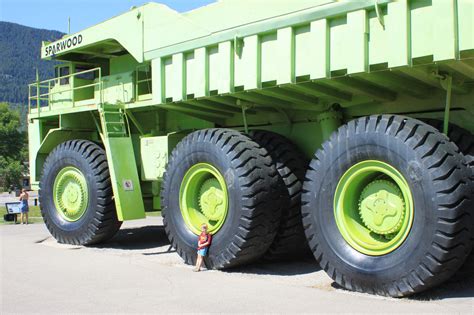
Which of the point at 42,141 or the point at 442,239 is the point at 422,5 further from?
the point at 42,141

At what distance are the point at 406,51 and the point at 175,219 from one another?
4.30 metres

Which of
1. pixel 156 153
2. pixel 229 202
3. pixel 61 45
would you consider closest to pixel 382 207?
pixel 229 202

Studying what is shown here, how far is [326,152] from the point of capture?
6.80m

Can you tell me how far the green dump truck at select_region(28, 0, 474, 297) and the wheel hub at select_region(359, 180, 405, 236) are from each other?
15 millimetres

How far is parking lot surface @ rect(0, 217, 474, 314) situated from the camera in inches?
232

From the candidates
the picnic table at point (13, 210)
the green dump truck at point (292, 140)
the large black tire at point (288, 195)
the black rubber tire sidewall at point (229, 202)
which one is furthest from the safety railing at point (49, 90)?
the picnic table at point (13, 210)

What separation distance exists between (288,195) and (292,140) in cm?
124

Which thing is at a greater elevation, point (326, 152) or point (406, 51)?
point (406, 51)

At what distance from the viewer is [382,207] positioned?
20.8 feet

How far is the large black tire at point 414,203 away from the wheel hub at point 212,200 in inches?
68.4

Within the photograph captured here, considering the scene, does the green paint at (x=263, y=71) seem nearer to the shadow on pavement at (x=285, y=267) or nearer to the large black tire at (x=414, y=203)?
the large black tire at (x=414, y=203)

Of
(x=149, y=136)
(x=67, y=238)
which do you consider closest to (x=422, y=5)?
(x=149, y=136)

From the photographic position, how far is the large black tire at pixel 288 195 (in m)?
7.92

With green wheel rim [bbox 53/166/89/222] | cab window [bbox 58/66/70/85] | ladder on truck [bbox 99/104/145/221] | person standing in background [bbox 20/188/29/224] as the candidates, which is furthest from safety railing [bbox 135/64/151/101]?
person standing in background [bbox 20/188/29/224]
